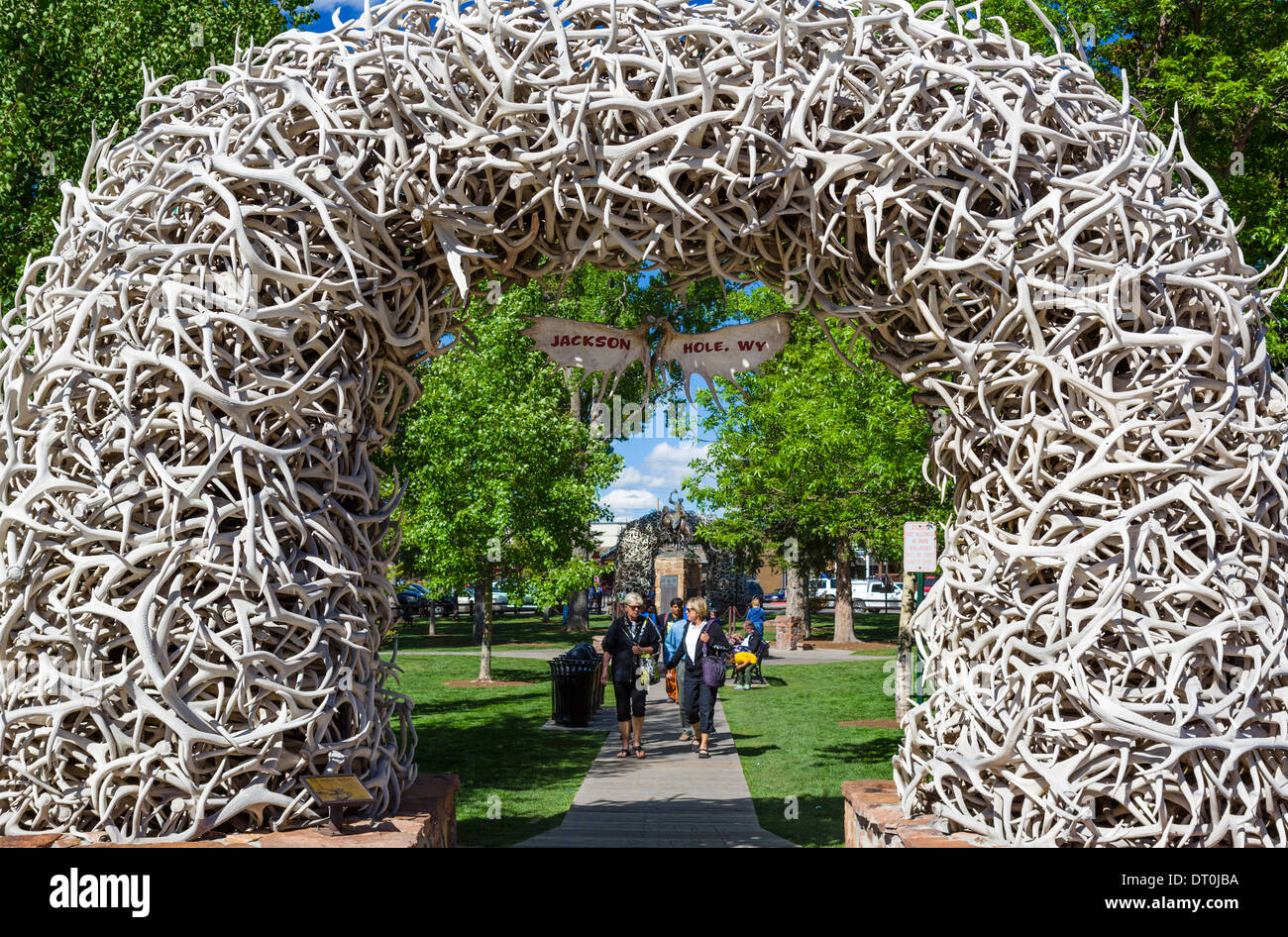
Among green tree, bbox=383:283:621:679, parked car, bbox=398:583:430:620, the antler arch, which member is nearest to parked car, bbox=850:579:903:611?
parked car, bbox=398:583:430:620

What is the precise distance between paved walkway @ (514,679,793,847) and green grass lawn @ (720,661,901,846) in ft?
0.66

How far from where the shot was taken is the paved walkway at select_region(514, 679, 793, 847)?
278 inches

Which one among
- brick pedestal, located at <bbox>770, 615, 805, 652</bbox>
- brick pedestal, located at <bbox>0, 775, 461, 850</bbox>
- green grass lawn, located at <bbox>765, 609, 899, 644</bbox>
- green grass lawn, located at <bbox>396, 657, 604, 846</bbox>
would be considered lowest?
green grass lawn, located at <bbox>765, 609, 899, 644</bbox>

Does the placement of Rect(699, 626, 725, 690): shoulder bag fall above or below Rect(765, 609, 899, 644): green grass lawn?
above

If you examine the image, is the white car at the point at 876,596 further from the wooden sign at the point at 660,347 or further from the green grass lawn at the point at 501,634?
the wooden sign at the point at 660,347

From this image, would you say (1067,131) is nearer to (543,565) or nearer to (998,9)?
(998,9)

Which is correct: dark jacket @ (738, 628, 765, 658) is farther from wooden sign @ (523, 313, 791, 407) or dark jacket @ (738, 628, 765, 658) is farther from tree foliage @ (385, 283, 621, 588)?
wooden sign @ (523, 313, 791, 407)

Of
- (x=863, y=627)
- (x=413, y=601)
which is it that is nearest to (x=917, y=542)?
(x=863, y=627)

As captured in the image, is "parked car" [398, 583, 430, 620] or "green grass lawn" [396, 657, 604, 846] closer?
"green grass lawn" [396, 657, 604, 846]

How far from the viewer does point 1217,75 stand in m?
10.5

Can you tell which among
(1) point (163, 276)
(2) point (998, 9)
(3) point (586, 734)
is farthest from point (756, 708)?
(1) point (163, 276)

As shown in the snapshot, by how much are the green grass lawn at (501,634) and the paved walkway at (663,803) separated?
13.1 metres

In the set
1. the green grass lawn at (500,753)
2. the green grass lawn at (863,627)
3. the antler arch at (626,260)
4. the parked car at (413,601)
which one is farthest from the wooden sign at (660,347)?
the parked car at (413,601)

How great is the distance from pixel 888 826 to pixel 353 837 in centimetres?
230
